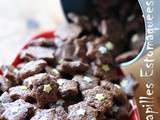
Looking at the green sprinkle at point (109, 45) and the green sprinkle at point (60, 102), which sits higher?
the green sprinkle at point (109, 45)

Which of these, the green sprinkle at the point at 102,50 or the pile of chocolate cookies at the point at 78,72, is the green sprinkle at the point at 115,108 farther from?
the green sprinkle at the point at 102,50

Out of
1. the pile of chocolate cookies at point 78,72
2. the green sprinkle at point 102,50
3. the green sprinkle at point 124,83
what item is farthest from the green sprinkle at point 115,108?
the green sprinkle at point 102,50

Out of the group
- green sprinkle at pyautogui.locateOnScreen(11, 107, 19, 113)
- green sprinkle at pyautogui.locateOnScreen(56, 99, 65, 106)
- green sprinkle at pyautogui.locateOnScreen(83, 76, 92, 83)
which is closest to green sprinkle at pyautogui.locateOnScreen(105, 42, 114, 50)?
green sprinkle at pyautogui.locateOnScreen(83, 76, 92, 83)

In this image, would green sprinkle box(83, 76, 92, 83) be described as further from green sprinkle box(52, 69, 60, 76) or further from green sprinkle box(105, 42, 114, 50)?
green sprinkle box(105, 42, 114, 50)

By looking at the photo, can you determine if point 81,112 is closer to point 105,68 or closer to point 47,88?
point 47,88

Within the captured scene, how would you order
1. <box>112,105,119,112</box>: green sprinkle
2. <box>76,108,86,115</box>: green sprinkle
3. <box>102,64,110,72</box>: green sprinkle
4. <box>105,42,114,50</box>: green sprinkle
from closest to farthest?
1. <box>76,108,86,115</box>: green sprinkle
2. <box>112,105,119,112</box>: green sprinkle
3. <box>102,64,110,72</box>: green sprinkle
4. <box>105,42,114,50</box>: green sprinkle

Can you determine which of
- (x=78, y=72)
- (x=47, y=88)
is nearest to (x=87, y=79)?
(x=78, y=72)

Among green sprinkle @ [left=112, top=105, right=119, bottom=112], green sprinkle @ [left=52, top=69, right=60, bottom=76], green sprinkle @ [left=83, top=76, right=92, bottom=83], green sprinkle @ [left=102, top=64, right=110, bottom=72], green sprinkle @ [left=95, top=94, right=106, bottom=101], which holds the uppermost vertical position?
green sprinkle @ [left=52, top=69, right=60, bottom=76]

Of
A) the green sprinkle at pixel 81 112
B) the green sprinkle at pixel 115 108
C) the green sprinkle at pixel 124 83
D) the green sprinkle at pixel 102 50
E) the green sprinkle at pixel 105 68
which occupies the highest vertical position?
the green sprinkle at pixel 102 50

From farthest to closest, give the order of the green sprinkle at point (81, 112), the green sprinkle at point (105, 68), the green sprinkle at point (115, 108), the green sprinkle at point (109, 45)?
the green sprinkle at point (109, 45)
the green sprinkle at point (105, 68)
the green sprinkle at point (115, 108)
the green sprinkle at point (81, 112)

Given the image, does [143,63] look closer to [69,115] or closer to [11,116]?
[69,115]

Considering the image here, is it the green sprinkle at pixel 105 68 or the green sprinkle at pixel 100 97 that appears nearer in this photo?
the green sprinkle at pixel 100 97
